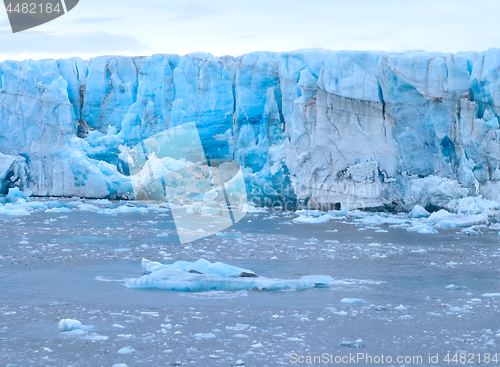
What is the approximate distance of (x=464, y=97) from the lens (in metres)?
10.8

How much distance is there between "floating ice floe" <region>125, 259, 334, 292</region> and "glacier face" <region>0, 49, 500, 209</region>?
636 centimetres

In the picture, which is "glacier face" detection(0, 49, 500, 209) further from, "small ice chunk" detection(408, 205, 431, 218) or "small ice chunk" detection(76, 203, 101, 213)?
"small ice chunk" detection(76, 203, 101, 213)

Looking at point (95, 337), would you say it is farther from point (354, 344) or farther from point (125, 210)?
point (125, 210)

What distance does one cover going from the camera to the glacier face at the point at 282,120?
10961 millimetres

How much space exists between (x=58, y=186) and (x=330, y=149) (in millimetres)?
7162

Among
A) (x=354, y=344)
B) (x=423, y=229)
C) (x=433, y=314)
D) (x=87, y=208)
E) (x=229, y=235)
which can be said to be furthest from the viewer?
(x=87, y=208)

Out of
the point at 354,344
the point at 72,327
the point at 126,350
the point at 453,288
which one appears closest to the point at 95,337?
the point at 72,327

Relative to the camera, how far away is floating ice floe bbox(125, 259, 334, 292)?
4.91m

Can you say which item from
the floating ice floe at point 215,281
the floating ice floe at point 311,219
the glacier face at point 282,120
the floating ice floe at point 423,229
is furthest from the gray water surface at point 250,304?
the glacier face at point 282,120

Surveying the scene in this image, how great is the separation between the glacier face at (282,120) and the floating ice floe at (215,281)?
6.36 m

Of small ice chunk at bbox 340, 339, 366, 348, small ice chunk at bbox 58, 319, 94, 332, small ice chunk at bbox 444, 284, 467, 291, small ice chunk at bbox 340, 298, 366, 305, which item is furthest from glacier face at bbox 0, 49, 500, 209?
small ice chunk at bbox 58, 319, 94, 332

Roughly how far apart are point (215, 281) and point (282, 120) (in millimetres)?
9053

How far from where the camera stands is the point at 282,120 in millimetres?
13594

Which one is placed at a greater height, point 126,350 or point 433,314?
point 126,350
